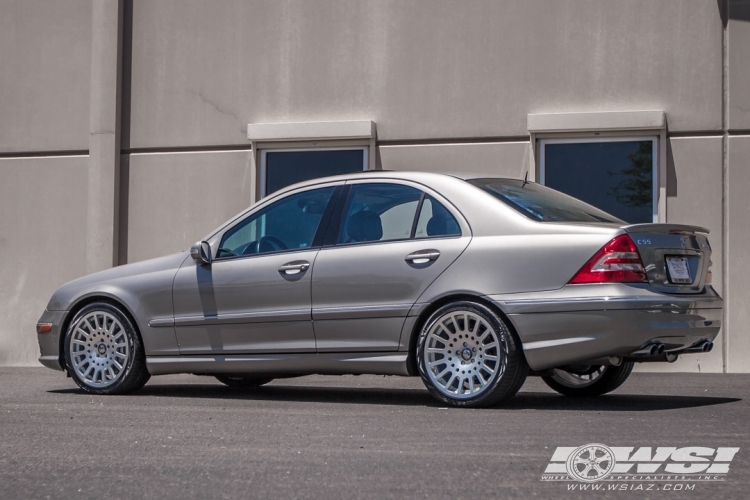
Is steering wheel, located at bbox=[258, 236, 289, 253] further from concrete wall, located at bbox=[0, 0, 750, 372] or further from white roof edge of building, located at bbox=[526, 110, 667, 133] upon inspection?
white roof edge of building, located at bbox=[526, 110, 667, 133]

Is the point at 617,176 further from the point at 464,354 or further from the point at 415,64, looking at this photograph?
the point at 464,354

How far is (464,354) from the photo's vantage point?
685 cm

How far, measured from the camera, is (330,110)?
1255 cm

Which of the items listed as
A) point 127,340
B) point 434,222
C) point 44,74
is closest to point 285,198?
point 434,222

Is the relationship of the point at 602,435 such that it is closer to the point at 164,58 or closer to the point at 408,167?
the point at 408,167

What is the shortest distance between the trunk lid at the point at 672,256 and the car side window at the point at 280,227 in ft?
7.21

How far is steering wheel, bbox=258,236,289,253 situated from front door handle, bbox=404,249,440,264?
107cm

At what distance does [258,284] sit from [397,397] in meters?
1.24

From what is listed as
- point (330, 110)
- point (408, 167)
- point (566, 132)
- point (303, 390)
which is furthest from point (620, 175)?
point (303, 390)

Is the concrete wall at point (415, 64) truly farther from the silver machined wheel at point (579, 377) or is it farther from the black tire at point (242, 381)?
the silver machined wheel at point (579, 377)

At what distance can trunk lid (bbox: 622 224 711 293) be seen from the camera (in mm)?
6613

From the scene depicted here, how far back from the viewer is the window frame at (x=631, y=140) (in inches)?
455

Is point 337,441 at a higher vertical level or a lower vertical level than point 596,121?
lower

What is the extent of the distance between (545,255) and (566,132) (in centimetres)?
535
